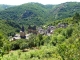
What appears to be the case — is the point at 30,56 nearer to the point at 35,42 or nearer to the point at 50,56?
the point at 50,56

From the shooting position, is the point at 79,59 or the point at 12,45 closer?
the point at 79,59

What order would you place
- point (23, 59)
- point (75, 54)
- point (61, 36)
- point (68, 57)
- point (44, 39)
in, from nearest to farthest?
point (75, 54) → point (68, 57) → point (23, 59) → point (61, 36) → point (44, 39)

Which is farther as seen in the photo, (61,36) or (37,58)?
(61,36)

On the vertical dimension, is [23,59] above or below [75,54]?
below

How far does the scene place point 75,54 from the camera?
86.4 feet

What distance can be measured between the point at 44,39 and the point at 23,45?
31.3 ft

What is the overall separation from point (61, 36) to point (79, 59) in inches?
1789

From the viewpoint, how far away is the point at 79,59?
2433 centimetres

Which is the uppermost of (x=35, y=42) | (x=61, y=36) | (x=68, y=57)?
(x=68, y=57)

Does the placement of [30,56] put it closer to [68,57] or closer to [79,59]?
[68,57]

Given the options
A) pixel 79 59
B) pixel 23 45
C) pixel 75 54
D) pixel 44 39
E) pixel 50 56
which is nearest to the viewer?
pixel 79 59

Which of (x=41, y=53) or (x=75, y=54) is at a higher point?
(x=75, y=54)

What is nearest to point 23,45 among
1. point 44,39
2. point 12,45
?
point 12,45

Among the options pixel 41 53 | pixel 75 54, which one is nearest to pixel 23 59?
pixel 41 53
